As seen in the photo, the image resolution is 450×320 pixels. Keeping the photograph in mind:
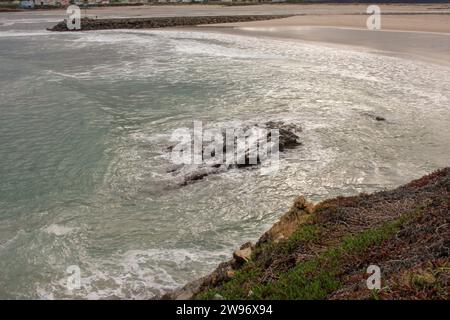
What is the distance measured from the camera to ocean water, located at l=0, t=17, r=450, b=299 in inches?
366

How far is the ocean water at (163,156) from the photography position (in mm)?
9297

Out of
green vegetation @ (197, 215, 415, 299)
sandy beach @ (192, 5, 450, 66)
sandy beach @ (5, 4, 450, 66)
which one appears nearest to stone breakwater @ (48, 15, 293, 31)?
sandy beach @ (5, 4, 450, 66)

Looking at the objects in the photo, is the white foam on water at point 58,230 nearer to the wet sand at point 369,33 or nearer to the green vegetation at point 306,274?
the green vegetation at point 306,274

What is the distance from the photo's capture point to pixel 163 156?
14.6 metres

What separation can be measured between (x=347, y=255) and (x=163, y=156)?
355 inches

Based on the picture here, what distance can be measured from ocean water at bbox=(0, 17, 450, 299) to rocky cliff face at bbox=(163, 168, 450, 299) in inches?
68.7

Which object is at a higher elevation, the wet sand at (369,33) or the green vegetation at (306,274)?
the wet sand at (369,33)

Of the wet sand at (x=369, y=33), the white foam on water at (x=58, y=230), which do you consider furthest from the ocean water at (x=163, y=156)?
the wet sand at (x=369, y=33)

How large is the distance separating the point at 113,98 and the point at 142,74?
662 cm

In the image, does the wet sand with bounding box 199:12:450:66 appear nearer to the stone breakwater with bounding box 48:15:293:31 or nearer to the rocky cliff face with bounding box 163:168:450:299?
the stone breakwater with bounding box 48:15:293:31

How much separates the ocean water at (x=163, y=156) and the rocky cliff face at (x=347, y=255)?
5.73 feet

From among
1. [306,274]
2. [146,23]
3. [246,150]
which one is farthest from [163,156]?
[146,23]

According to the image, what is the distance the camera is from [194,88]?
23.9 m

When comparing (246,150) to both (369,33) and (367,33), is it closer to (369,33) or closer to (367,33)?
(367,33)
